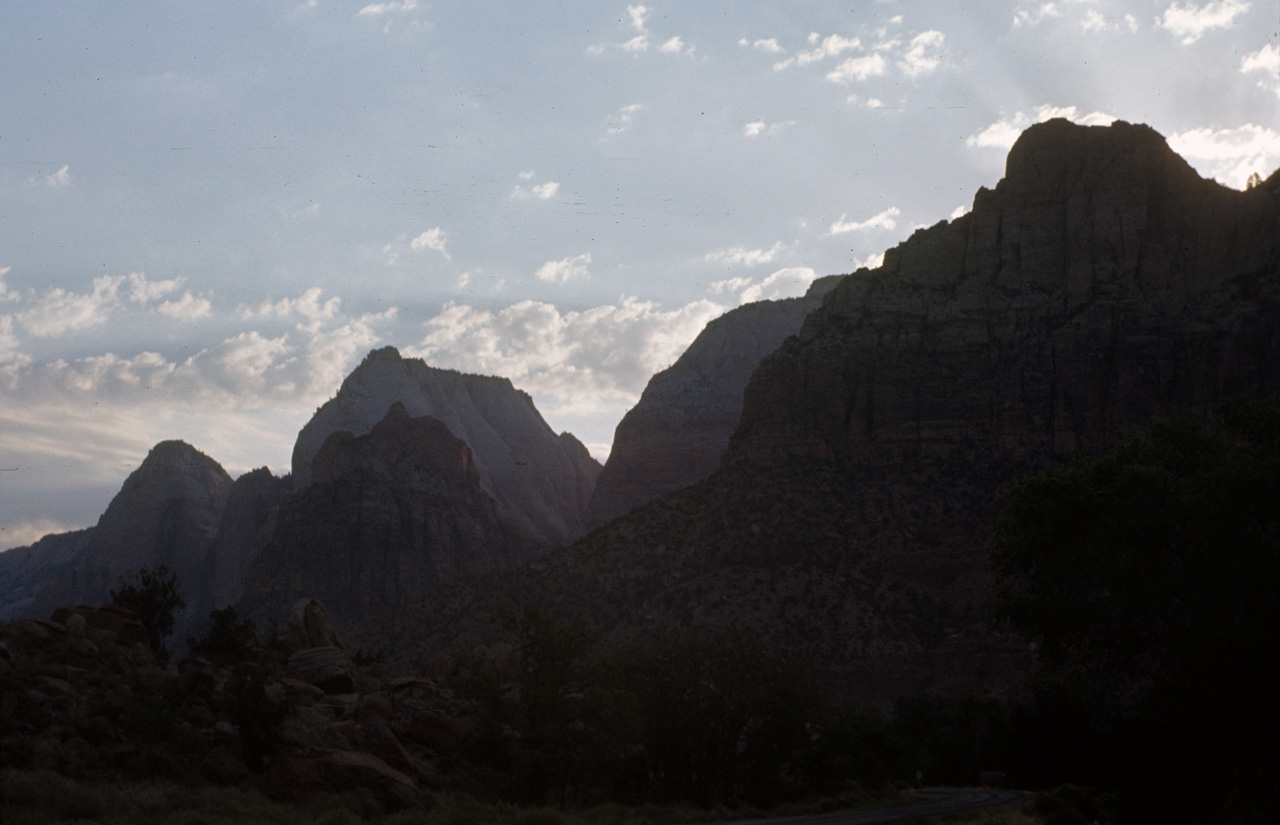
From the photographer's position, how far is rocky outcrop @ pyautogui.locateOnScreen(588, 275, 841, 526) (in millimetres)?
163000

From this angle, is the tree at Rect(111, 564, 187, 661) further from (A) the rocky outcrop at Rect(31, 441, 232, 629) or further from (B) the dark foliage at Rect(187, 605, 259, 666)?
(A) the rocky outcrop at Rect(31, 441, 232, 629)

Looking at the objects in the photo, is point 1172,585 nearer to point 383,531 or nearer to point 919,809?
point 919,809

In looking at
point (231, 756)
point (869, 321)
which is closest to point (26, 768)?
point (231, 756)

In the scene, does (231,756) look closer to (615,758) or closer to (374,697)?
(374,697)

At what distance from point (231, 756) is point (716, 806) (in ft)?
49.2

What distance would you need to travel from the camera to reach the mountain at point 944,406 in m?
68.4

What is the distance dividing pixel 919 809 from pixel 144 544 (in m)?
185

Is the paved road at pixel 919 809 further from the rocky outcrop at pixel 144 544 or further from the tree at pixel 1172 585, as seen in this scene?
the rocky outcrop at pixel 144 544

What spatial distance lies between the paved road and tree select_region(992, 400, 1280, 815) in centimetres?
528

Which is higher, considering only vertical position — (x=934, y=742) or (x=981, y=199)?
(x=981, y=199)

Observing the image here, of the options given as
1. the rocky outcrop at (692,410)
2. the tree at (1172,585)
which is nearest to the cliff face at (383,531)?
the rocky outcrop at (692,410)

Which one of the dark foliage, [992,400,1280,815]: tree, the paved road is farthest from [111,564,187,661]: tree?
[992,400,1280,815]: tree

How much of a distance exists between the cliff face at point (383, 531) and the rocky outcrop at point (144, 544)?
4853 centimetres

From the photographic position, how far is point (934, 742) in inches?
2128
